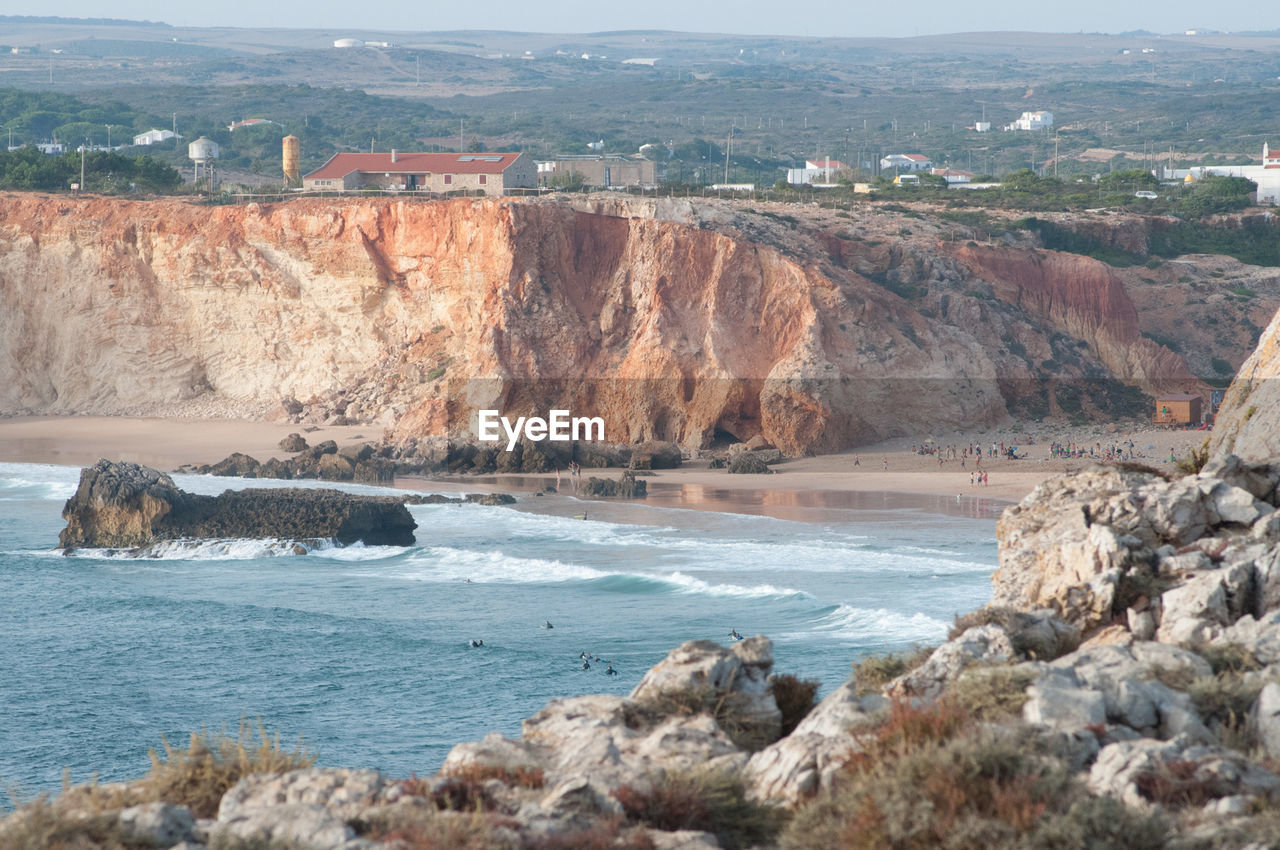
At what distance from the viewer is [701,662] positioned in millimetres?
10812

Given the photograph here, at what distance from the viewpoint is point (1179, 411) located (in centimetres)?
5097

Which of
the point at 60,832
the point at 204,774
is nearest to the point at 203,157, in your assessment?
the point at 204,774

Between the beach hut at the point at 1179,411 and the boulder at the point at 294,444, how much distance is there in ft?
102

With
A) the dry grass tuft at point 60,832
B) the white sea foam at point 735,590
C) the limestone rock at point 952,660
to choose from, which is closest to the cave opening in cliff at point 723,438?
the white sea foam at point 735,590

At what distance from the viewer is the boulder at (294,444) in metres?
50.6

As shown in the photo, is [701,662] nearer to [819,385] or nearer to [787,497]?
[787,497]

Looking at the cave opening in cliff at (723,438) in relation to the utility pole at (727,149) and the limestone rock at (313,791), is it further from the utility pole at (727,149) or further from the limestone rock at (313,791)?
the utility pole at (727,149)

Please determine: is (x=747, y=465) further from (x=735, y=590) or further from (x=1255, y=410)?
(x=1255, y=410)

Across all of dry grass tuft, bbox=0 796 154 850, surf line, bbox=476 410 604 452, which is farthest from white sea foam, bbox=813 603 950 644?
surf line, bbox=476 410 604 452

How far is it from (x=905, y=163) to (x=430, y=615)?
360 ft

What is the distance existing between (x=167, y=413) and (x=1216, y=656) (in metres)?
54.5

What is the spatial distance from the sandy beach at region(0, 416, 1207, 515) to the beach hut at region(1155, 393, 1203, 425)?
5.30 feet

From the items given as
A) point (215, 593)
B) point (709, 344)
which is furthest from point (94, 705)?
point (709, 344)

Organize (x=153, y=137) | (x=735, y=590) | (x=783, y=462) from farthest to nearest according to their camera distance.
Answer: (x=153, y=137), (x=783, y=462), (x=735, y=590)
